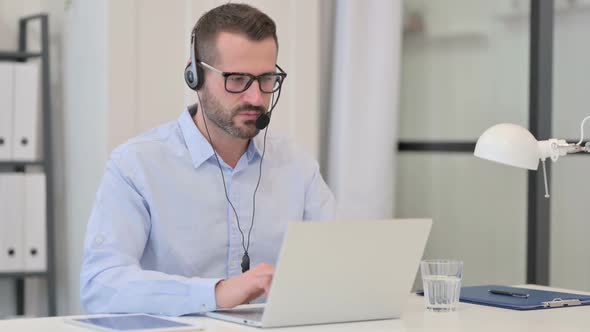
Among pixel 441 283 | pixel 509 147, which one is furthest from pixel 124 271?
pixel 509 147

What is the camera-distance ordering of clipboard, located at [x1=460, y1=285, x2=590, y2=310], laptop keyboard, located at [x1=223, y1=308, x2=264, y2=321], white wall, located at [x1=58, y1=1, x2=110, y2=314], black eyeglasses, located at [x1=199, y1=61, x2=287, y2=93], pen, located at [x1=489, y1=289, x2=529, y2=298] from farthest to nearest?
white wall, located at [x1=58, y1=1, x2=110, y2=314] → black eyeglasses, located at [x1=199, y1=61, x2=287, y2=93] → pen, located at [x1=489, y1=289, x2=529, y2=298] → clipboard, located at [x1=460, y1=285, x2=590, y2=310] → laptop keyboard, located at [x1=223, y1=308, x2=264, y2=321]

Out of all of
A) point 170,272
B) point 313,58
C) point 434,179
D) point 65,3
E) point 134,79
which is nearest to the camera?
point 170,272

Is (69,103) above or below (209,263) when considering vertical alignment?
above

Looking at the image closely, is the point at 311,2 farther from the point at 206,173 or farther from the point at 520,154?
the point at 520,154

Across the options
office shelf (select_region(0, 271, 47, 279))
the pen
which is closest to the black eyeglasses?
the pen

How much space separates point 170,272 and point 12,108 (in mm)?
1152

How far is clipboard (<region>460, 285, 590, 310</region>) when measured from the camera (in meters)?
1.88

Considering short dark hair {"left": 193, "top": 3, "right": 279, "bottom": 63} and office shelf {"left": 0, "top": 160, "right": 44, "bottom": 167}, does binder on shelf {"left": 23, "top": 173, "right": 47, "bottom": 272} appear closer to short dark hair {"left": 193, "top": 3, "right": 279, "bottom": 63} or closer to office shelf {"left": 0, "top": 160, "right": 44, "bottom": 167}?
office shelf {"left": 0, "top": 160, "right": 44, "bottom": 167}

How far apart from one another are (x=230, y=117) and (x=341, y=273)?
67cm

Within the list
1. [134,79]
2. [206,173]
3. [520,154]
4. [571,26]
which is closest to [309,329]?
[520,154]

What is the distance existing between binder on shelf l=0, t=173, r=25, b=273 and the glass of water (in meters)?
1.65

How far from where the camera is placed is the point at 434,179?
12.3ft

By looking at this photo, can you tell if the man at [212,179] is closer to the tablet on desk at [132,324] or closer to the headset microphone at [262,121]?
the headset microphone at [262,121]

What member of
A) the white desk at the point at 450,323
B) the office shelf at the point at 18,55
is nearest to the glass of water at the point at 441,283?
the white desk at the point at 450,323
